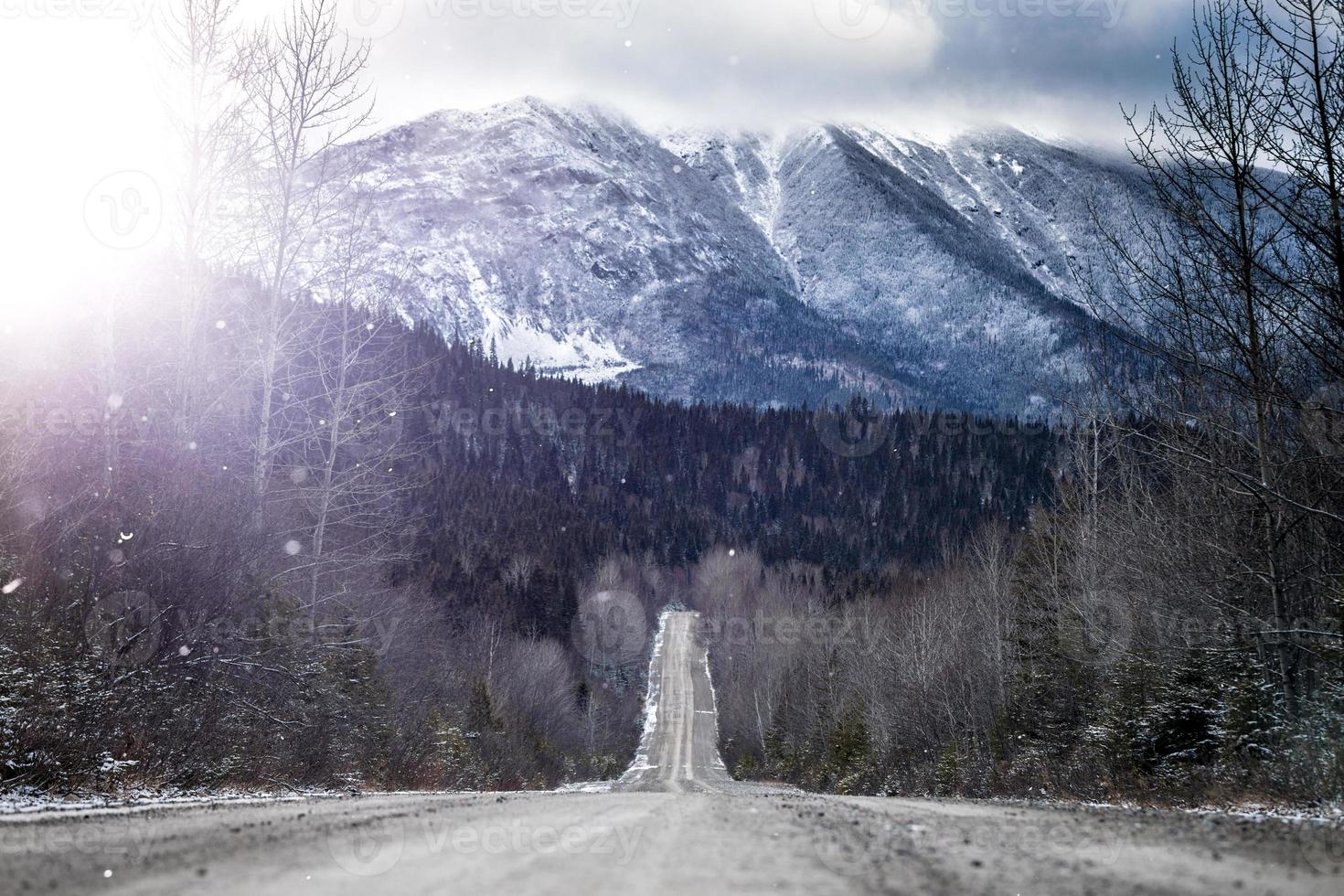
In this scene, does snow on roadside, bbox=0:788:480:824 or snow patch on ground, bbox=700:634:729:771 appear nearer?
snow on roadside, bbox=0:788:480:824

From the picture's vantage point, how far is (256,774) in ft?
38.5

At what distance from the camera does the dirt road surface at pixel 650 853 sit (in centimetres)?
297

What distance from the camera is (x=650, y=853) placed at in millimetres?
3756

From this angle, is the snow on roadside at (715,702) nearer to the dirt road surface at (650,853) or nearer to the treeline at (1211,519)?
the treeline at (1211,519)

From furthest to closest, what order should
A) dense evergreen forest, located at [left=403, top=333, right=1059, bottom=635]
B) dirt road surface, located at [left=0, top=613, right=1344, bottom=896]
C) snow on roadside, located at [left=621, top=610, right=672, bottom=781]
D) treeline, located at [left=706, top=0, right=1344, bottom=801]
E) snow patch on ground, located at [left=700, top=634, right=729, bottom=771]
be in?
dense evergreen forest, located at [left=403, top=333, right=1059, bottom=635] < snow patch on ground, located at [left=700, top=634, right=729, bottom=771] < snow on roadside, located at [left=621, top=610, right=672, bottom=781] < treeline, located at [left=706, top=0, right=1344, bottom=801] < dirt road surface, located at [left=0, top=613, right=1344, bottom=896]

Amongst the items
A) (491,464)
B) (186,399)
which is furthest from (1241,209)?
(491,464)

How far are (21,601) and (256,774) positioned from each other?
387 centimetres

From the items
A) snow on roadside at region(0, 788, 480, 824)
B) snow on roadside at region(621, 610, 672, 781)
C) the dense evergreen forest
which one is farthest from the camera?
the dense evergreen forest

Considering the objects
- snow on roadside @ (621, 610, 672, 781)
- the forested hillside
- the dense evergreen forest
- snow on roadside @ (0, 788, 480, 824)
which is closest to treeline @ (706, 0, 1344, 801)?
snow on roadside @ (0, 788, 480, 824)

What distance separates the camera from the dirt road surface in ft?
9.75

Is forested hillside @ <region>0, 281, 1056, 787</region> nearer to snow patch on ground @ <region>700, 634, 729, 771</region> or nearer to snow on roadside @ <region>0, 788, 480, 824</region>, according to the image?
snow on roadside @ <region>0, 788, 480, 824</region>

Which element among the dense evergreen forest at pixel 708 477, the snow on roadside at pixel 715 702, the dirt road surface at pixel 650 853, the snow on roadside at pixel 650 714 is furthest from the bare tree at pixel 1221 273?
the dense evergreen forest at pixel 708 477

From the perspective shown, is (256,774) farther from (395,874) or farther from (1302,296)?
(1302,296)

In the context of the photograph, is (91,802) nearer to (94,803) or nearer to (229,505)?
(94,803)
